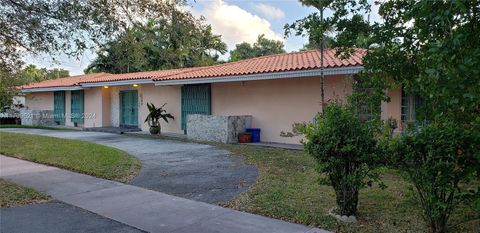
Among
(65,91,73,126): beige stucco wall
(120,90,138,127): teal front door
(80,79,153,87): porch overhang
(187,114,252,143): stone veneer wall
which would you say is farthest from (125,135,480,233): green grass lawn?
(65,91,73,126): beige stucco wall

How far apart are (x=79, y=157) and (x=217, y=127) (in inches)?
213

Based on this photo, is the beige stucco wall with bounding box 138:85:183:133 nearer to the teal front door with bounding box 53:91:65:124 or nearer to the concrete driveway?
the concrete driveway

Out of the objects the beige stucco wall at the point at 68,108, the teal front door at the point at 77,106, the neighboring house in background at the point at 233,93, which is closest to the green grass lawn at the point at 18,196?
the neighboring house in background at the point at 233,93

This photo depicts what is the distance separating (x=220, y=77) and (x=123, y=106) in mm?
9136

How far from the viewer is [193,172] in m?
8.87

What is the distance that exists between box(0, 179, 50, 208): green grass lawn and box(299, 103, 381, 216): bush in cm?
476

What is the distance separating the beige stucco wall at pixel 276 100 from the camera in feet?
43.2

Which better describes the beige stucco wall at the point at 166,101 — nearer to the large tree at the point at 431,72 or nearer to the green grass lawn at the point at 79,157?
the green grass lawn at the point at 79,157

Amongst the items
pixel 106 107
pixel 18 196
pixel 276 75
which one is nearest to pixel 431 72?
pixel 18 196

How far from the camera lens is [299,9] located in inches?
432

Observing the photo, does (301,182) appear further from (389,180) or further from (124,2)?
(124,2)

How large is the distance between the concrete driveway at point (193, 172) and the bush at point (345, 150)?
2.09 meters

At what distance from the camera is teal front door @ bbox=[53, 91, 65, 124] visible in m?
25.3

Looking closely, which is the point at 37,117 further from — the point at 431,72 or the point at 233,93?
the point at 431,72
